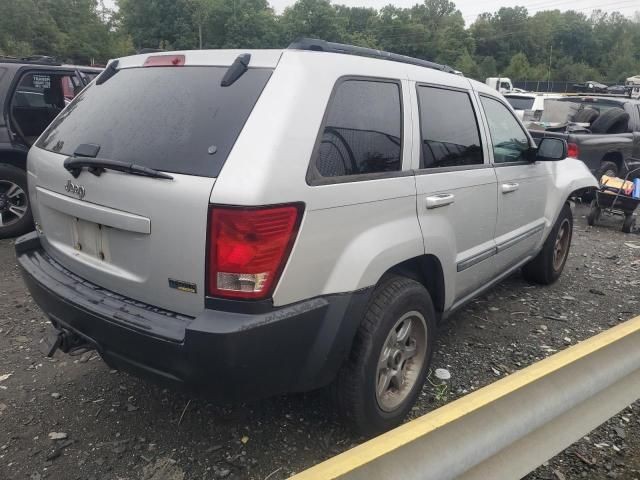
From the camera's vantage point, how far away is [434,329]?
2.95 metres

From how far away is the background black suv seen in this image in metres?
5.71

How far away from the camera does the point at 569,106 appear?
408 inches

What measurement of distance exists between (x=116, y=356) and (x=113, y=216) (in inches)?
23.7

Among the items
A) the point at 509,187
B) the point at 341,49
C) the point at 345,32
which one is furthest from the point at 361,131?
the point at 345,32

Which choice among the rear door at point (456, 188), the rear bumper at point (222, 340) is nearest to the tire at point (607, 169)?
the rear door at point (456, 188)

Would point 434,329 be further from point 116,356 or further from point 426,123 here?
point 116,356

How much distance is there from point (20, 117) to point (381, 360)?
5347 mm

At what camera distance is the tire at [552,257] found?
4797 millimetres

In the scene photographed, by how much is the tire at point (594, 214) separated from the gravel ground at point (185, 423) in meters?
4.02

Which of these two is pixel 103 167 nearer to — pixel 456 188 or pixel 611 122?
pixel 456 188

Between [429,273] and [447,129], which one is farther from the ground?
[447,129]

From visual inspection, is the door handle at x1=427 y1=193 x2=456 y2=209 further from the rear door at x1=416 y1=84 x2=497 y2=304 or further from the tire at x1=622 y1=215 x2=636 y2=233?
the tire at x1=622 y1=215 x2=636 y2=233

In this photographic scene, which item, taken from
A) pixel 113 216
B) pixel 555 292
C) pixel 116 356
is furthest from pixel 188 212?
pixel 555 292

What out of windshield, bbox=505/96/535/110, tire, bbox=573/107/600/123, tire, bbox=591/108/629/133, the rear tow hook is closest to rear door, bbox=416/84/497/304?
the rear tow hook
